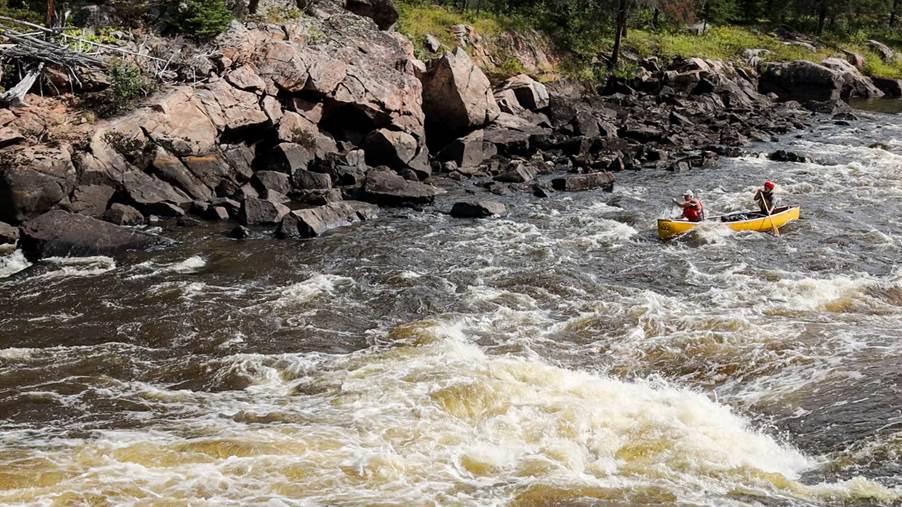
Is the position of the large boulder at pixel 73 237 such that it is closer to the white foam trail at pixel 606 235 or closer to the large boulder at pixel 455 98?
the white foam trail at pixel 606 235

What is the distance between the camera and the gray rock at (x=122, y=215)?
822 inches

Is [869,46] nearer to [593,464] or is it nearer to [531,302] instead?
[531,302]

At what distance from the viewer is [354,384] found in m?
12.5

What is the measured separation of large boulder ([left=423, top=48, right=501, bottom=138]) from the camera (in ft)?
101

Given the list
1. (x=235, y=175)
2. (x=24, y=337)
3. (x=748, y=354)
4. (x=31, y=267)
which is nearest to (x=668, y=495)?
(x=748, y=354)

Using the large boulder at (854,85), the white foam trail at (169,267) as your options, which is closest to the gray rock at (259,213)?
the white foam trail at (169,267)

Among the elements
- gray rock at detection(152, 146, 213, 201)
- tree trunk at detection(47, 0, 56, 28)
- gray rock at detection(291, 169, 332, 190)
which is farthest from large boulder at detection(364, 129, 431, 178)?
tree trunk at detection(47, 0, 56, 28)

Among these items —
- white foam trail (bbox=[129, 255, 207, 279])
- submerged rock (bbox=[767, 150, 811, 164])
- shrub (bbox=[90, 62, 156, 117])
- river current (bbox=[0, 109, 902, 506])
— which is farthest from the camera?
submerged rock (bbox=[767, 150, 811, 164])

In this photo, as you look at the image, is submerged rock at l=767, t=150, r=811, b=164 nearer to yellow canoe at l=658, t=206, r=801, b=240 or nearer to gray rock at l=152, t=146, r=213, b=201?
yellow canoe at l=658, t=206, r=801, b=240

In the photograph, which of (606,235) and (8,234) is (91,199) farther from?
(606,235)

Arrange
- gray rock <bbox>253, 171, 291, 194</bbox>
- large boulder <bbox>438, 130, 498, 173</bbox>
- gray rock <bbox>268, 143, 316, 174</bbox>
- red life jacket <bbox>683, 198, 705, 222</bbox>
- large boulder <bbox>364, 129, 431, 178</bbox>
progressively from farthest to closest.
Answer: large boulder <bbox>438, 130, 498, 173</bbox>, large boulder <bbox>364, 129, 431, 178</bbox>, gray rock <bbox>268, 143, 316, 174</bbox>, gray rock <bbox>253, 171, 291, 194</bbox>, red life jacket <bbox>683, 198, 705, 222</bbox>

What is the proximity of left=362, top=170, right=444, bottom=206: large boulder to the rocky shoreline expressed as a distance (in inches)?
2.0

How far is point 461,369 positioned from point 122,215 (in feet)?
40.2

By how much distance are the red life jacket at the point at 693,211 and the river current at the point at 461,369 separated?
71cm
